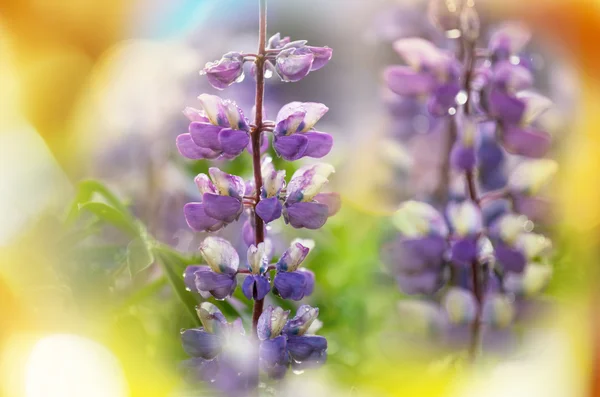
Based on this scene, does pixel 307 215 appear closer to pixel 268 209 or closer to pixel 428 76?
pixel 268 209

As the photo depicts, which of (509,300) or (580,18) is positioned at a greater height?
(580,18)

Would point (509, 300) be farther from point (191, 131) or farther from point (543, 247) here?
point (191, 131)

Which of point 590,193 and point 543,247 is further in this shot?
point 590,193

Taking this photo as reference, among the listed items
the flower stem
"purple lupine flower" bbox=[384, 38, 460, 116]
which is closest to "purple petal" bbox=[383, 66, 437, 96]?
"purple lupine flower" bbox=[384, 38, 460, 116]

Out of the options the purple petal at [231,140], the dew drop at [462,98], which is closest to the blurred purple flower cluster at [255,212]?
the purple petal at [231,140]

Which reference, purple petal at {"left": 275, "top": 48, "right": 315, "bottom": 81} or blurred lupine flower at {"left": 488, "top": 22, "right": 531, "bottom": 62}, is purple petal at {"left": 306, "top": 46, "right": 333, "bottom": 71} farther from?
blurred lupine flower at {"left": 488, "top": 22, "right": 531, "bottom": 62}

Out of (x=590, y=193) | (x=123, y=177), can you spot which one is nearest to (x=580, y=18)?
(x=590, y=193)
